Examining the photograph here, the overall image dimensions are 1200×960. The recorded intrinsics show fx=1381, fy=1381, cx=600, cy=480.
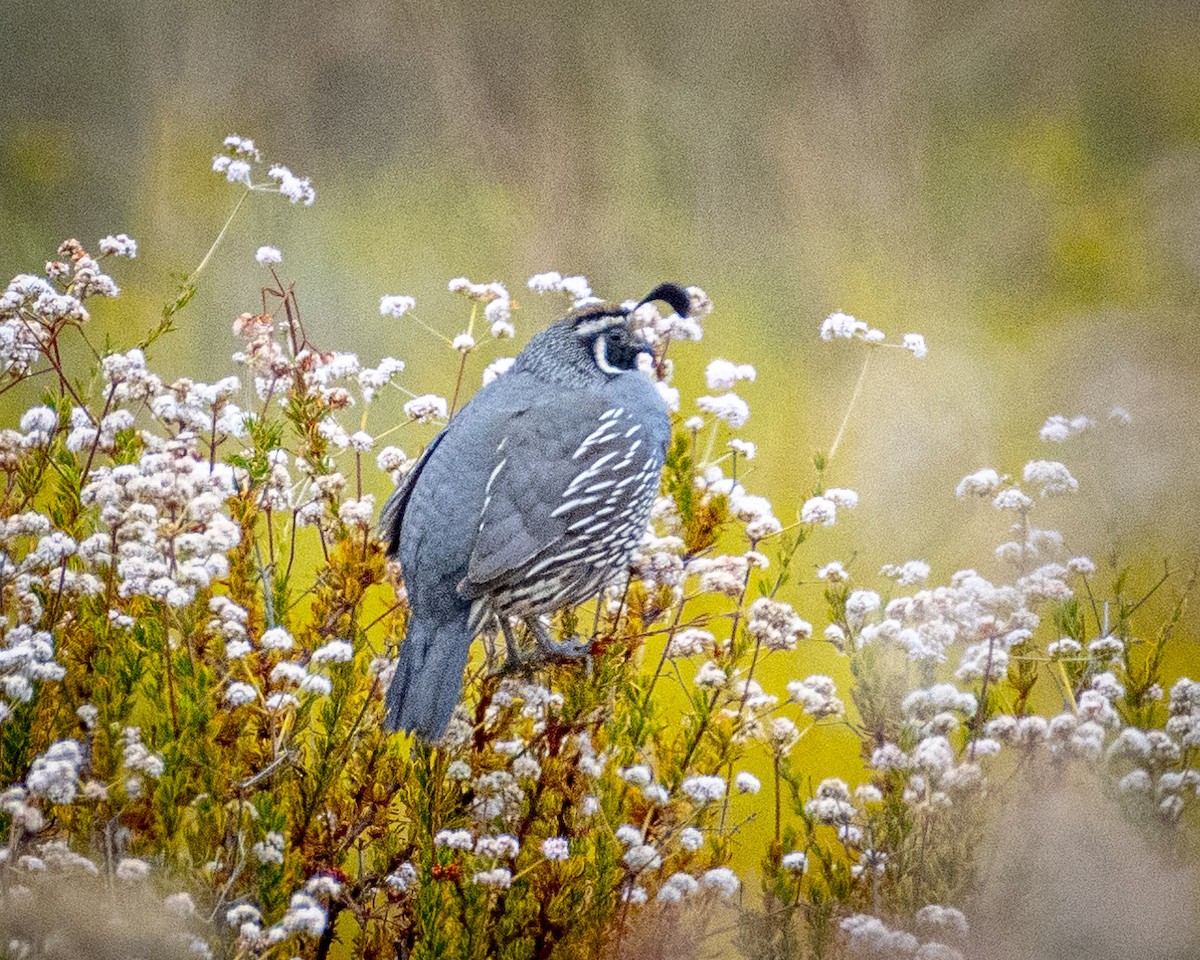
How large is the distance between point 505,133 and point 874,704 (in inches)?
67.8

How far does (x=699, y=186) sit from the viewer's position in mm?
3408

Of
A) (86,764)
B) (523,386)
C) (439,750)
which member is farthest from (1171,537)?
(86,764)

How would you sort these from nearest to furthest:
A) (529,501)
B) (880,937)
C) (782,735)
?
(880,937) < (782,735) < (529,501)

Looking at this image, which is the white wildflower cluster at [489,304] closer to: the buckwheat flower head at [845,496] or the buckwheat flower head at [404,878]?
the buckwheat flower head at [845,496]

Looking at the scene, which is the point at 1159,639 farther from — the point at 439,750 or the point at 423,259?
the point at 423,259

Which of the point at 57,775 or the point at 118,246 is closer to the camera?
the point at 57,775

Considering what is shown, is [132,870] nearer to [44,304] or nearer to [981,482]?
→ [44,304]

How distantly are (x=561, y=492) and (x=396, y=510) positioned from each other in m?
0.32

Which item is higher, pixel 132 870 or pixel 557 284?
pixel 557 284

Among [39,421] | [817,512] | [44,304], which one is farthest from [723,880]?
[44,304]

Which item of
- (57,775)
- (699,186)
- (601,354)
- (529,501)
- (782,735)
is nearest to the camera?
A: (57,775)

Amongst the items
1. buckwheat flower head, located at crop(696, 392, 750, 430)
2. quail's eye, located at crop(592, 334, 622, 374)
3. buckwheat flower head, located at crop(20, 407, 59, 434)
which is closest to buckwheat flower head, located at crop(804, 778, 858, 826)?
buckwheat flower head, located at crop(696, 392, 750, 430)

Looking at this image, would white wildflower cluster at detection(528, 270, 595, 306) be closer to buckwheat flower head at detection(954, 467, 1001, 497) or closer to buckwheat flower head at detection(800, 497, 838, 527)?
buckwheat flower head at detection(800, 497, 838, 527)

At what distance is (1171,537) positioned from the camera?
272cm
